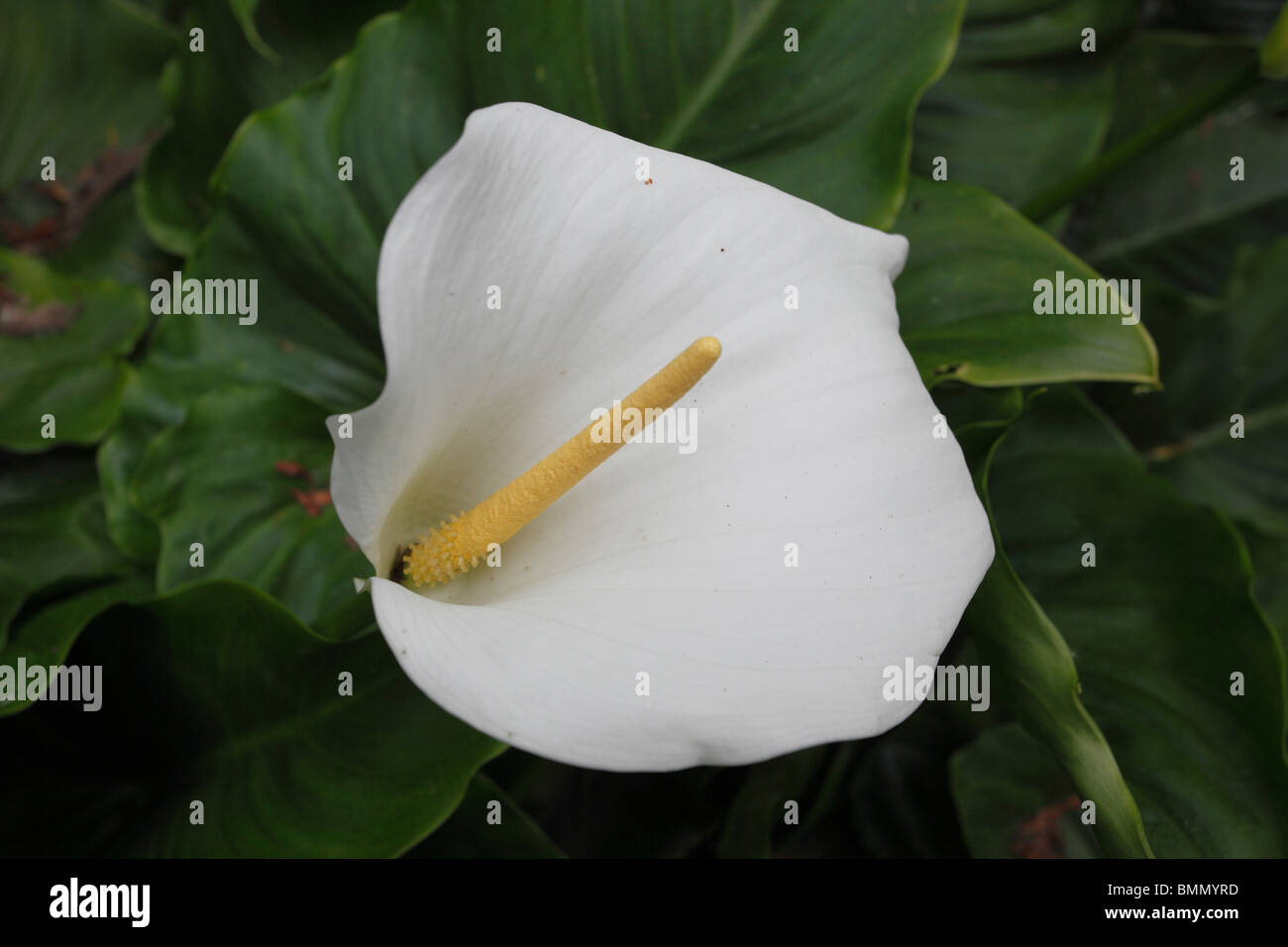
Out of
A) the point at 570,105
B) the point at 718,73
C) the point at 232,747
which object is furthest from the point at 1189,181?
the point at 232,747

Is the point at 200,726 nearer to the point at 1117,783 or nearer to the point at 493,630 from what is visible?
the point at 493,630

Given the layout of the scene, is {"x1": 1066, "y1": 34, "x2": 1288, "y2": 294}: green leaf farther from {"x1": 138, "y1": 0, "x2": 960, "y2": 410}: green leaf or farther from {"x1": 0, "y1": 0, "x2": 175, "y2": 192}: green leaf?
{"x1": 0, "y1": 0, "x2": 175, "y2": 192}: green leaf

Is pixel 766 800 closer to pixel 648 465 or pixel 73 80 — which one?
pixel 648 465

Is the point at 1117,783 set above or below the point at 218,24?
below

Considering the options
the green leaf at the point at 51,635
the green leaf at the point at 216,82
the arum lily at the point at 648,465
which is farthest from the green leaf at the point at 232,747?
the green leaf at the point at 216,82

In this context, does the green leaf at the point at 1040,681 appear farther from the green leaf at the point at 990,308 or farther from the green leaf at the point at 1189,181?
the green leaf at the point at 1189,181
